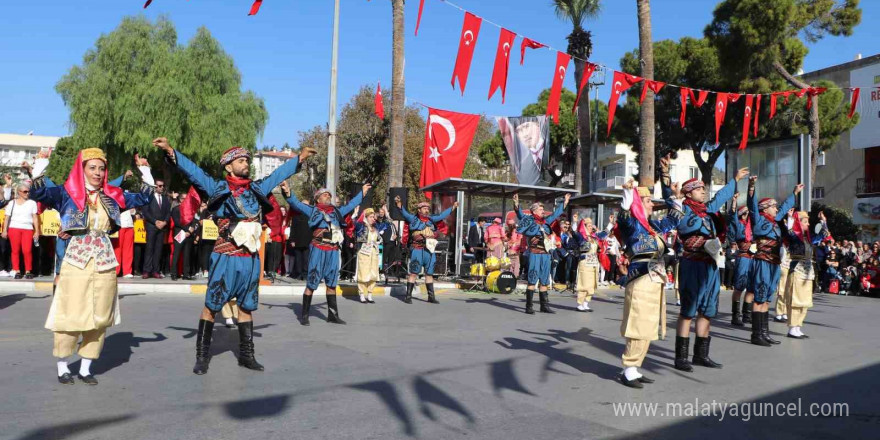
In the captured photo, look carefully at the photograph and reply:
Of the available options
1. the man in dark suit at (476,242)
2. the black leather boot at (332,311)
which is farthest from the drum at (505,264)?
the black leather boot at (332,311)

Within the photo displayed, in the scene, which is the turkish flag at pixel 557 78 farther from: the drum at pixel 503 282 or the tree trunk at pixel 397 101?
the tree trunk at pixel 397 101

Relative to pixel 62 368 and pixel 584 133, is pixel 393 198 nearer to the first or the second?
pixel 62 368

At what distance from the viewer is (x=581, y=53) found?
32.1m

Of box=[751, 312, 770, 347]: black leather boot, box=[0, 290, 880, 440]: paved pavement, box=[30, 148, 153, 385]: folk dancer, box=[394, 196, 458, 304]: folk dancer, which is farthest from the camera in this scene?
box=[394, 196, 458, 304]: folk dancer

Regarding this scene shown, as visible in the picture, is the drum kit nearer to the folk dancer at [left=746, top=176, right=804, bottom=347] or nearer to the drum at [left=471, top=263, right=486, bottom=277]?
the drum at [left=471, top=263, right=486, bottom=277]

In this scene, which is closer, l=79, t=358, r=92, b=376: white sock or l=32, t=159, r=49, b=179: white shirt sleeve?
l=79, t=358, r=92, b=376: white sock

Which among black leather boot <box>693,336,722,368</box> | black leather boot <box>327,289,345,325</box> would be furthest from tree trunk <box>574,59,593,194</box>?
black leather boot <box>693,336,722,368</box>

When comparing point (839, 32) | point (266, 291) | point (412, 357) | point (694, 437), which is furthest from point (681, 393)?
point (839, 32)

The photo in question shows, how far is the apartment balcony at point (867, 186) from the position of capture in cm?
3803

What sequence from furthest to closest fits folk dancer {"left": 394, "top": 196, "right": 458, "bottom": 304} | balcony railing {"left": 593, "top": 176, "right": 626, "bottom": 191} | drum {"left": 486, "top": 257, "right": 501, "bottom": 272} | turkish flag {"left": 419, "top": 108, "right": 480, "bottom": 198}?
1. balcony railing {"left": 593, "top": 176, "right": 626, "bottom": 191}
2. turkish flag {"left": 419, "top": 108, "right": 480, "bottom": 198}
3. drum {"left": 486, "top": 257, "right": 501, "bottom": 272}
4. folk dancer {"left": 394, "top": 196, "right": 458, "bottom": 304}

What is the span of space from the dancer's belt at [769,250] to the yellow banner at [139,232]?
12.7 meters

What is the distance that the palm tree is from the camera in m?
27.7

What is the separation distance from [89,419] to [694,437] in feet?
14.0

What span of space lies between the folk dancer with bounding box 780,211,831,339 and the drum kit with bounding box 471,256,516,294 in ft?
23.9
